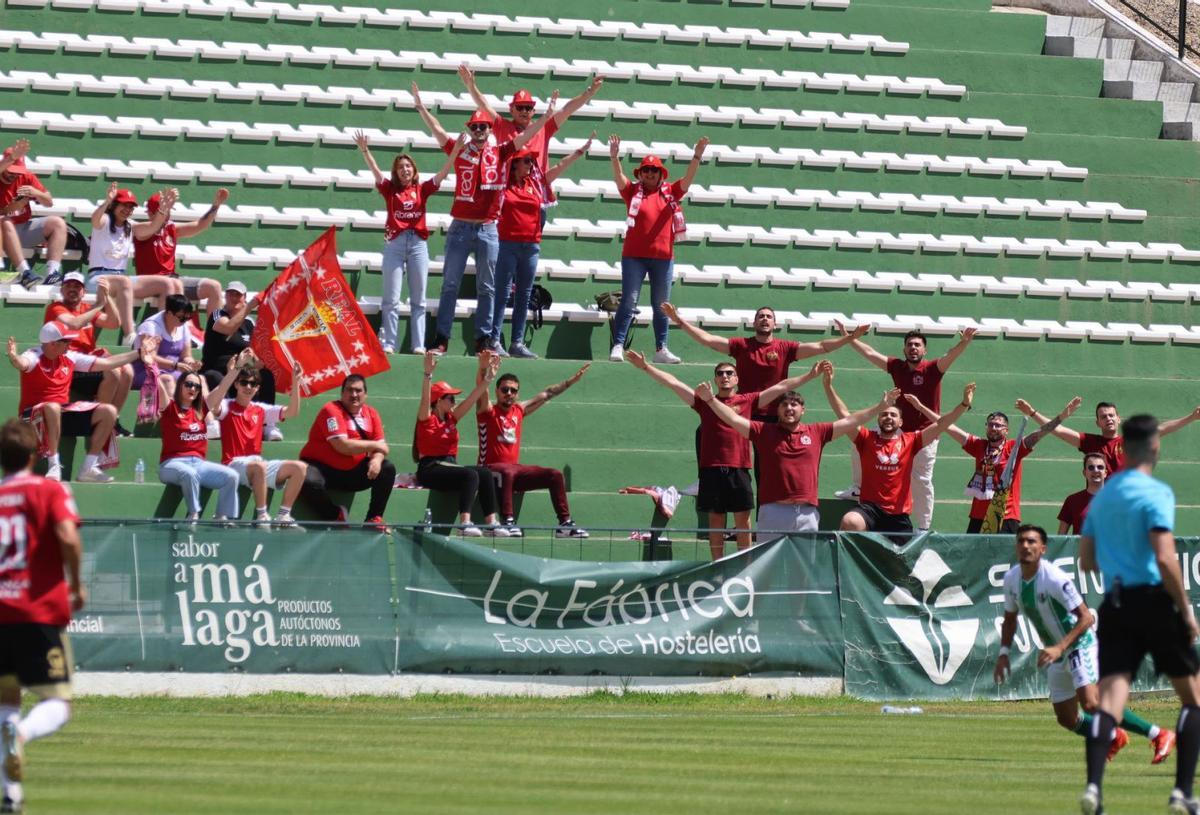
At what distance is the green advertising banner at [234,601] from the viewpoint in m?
15.1

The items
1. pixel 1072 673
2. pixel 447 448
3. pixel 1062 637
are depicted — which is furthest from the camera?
pixel 447 448

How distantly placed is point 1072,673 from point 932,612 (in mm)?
4379

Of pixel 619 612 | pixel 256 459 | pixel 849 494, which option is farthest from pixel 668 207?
pixel 619 612

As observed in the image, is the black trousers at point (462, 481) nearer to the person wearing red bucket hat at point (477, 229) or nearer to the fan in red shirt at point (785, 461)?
the fan in red shirt at point (785, 461)

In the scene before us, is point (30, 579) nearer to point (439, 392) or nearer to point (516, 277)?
point (439, 392)

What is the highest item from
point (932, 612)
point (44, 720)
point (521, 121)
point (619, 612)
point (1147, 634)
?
point (521, 121)

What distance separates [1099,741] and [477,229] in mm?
12357

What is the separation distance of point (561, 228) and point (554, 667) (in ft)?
28.5

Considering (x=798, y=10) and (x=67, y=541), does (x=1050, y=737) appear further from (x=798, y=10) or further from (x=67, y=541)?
(x=798, y=10)

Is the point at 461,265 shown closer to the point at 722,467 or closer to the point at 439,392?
the point at 439,392

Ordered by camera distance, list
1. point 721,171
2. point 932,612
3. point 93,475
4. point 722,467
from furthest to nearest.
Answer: point 721,171, point 722,467, point 93,475, point 932,612

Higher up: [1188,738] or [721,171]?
[721,171]

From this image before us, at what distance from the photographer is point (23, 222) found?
20719 mm

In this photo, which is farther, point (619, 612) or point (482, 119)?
point (482, 119)
